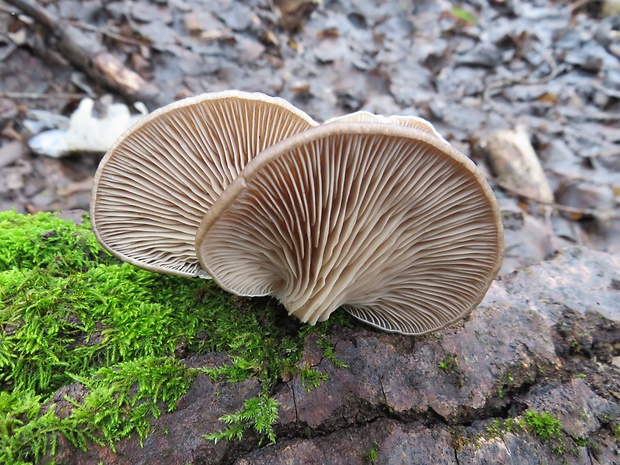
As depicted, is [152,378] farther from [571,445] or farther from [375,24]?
[375,24]

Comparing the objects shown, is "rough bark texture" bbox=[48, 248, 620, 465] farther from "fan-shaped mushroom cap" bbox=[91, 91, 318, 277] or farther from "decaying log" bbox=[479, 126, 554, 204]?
"decaying log" bbox=[479, 126, 554, 204]

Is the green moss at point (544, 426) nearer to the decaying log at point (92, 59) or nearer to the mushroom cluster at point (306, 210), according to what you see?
the mushroom cluster at point (306, 210)

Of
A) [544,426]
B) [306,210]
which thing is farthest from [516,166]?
[306,210]


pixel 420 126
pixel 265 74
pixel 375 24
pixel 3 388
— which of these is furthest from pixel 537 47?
pixel 3 388

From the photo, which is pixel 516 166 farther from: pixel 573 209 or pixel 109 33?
pixel 109 33

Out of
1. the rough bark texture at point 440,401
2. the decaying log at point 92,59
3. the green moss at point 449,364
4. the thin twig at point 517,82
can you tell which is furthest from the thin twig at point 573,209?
the decaying log at point 92,59

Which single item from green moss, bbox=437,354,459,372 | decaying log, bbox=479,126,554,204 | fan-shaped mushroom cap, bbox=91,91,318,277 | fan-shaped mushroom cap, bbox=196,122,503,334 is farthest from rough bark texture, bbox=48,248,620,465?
decaying log, bbox=479,126,554,204
